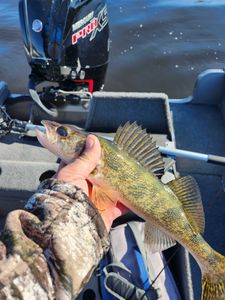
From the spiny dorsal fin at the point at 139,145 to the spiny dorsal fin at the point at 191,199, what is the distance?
210mm

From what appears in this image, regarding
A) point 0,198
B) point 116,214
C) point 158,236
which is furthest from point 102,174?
point 0,198

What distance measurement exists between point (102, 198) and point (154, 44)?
6.23 metres

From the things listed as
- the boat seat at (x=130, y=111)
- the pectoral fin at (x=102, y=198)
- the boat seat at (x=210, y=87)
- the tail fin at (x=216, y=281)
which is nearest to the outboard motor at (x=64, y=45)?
the boat seat at (x=130, y=111)

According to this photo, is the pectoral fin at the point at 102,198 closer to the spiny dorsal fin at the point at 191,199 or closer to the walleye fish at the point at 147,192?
the walleye fish at the point at 147,192

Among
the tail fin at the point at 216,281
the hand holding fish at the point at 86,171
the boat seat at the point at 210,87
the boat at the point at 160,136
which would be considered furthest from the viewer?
the boat seat at the point at 210,87

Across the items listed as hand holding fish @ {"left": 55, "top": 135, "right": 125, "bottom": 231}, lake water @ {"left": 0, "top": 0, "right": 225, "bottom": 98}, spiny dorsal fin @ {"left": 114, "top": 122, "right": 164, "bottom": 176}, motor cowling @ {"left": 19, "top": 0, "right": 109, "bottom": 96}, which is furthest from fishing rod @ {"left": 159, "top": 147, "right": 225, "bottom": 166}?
lake water @ {"left": 0, "top": 0, "right": 225, "bottom": 98}

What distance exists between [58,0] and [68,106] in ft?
3.82

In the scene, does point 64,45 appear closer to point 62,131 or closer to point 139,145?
point 62,131

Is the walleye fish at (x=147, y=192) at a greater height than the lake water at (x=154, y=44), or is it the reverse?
the walleye fish at (x=147, y=192)

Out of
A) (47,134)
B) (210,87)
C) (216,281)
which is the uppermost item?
(47,134)

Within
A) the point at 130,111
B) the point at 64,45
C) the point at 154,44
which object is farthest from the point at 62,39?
the point at 154,44

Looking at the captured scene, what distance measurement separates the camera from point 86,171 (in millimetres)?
2033

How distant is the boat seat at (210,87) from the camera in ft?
14.3

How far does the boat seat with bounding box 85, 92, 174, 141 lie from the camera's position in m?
3.48
